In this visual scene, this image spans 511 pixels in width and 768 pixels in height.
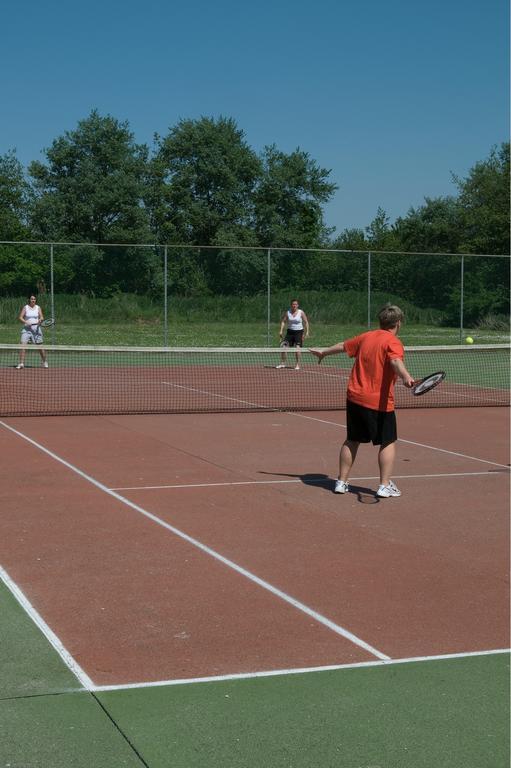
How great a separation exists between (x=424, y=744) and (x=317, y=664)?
3.04 feet

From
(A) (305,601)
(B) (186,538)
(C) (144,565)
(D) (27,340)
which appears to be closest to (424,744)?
(A) (305,601)

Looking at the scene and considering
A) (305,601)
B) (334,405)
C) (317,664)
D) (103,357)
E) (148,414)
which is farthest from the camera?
(103,357)

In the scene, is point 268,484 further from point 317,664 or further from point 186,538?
point 317,664

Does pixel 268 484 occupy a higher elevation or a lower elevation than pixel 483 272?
lower

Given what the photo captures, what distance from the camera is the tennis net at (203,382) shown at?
51.7 ft

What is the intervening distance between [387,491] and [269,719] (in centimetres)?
467

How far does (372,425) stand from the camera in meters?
8.41

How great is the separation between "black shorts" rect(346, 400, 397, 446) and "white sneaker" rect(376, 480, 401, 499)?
1.31 feet

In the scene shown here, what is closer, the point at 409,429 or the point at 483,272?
the point at 409,429

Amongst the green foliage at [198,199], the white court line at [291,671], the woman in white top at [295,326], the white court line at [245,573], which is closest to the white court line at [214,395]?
the woman in white top at [295,326]

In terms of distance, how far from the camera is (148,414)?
14414 millimetres

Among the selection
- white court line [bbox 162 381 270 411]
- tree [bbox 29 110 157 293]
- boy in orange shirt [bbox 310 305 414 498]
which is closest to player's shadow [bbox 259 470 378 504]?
boy in orange shirt [bbox 310 305 414 498]

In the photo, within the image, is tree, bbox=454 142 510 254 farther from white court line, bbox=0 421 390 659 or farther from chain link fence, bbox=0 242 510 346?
white court line, bbox=0 421 390 659

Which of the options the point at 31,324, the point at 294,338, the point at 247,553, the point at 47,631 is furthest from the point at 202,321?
the point at 47,631
